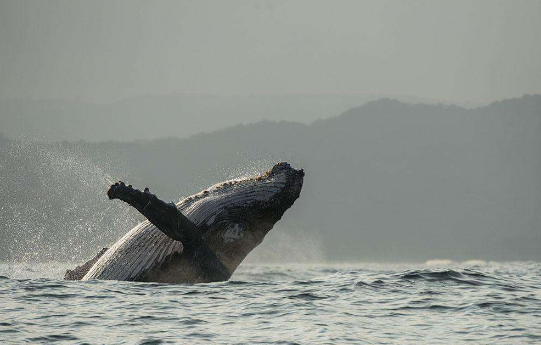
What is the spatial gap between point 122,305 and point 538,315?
5178mm

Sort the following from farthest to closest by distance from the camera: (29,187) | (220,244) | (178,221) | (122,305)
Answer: (29,187)
(220,244)
(178,221)
(122,305)

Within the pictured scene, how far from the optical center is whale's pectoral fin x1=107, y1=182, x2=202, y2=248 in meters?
11.4

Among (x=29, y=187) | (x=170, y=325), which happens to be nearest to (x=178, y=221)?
(x=170, y=325)

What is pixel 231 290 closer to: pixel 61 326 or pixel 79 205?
pixel 61 326

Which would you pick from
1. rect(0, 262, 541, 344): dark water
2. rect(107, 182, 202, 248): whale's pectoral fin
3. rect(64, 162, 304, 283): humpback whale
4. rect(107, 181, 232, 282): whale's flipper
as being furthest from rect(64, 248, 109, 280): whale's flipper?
rect(107, 182, 202, 248): whale's pectoral fin

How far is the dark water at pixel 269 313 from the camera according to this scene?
956cm

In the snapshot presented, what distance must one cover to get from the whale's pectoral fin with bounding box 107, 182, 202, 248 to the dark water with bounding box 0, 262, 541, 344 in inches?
28.6

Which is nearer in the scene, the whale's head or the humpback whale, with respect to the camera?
the humpback whale

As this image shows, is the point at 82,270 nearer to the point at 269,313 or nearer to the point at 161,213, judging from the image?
the point at 161,213

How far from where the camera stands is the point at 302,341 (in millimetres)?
9367

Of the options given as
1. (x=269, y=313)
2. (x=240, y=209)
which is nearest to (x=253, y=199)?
(x=240, y=209)

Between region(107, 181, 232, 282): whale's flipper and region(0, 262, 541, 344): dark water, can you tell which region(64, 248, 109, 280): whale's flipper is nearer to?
region(0, 262, 541, 344): dark water

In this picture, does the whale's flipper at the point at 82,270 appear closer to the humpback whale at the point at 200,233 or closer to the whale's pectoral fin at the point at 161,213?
the humpback whale at the point at 200,233

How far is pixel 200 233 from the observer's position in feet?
41.1
